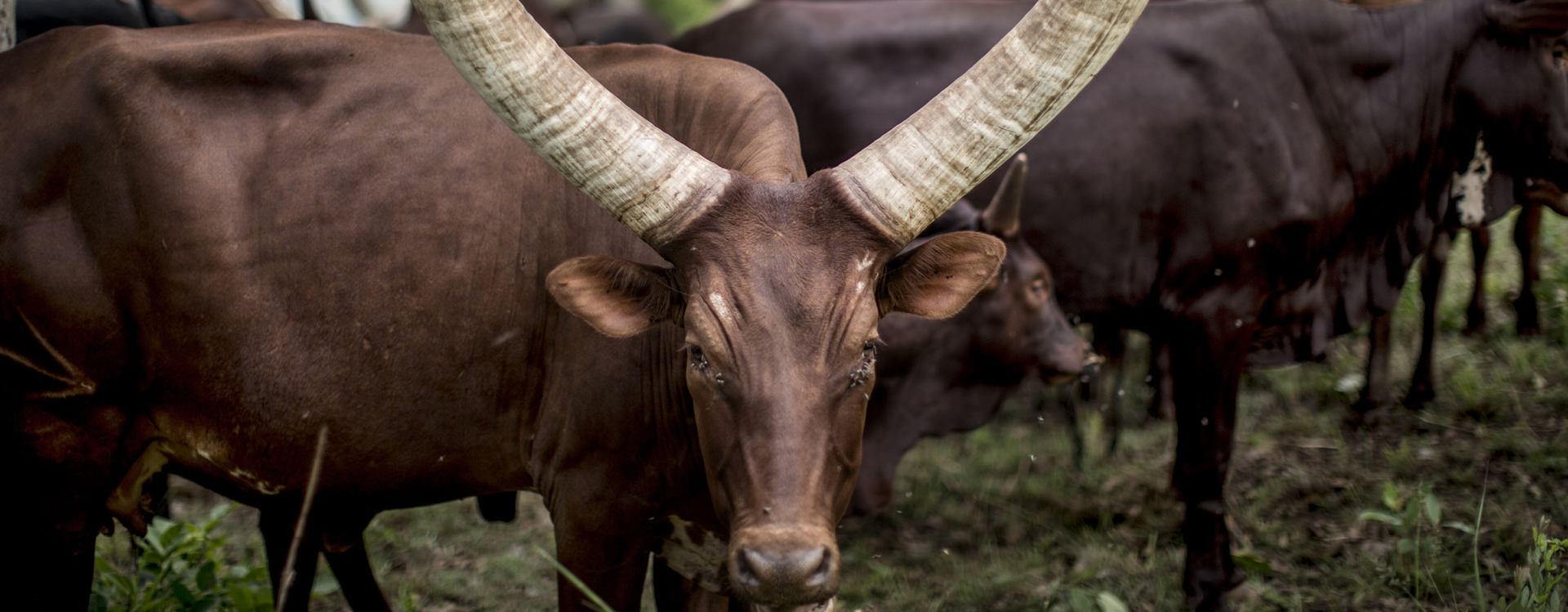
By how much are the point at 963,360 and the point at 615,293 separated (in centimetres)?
220

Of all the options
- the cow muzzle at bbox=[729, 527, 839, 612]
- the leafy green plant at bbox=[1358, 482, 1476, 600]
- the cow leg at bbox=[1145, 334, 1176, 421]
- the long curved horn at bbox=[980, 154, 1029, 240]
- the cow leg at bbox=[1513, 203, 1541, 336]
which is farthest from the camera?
the cow leg at bbox=[1145, 334, 1176, 421]

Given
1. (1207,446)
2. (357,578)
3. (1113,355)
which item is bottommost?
(357,578)

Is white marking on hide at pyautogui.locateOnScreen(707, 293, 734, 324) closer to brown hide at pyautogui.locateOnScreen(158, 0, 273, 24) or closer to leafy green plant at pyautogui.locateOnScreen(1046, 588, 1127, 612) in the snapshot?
leafy green plant at pyautogui.locateOnScreen(1046, 588, 1127, 612)

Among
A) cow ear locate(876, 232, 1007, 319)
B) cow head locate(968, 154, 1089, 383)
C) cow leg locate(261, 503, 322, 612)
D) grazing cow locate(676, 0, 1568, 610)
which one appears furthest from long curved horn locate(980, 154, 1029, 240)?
cow leg locate(261, 503, 322, 612)

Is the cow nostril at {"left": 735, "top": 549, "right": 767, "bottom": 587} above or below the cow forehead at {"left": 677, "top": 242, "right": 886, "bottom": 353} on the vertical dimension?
below

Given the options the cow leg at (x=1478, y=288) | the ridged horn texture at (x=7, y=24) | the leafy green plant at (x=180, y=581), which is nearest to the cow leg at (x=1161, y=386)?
the cow leg at (x=1478, y=288)

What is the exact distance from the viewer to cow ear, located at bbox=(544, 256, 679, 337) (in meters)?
2.39

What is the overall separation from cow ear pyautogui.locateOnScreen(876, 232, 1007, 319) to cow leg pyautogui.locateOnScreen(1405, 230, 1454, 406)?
403 centimetres

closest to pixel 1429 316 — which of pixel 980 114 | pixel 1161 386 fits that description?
pixel 1161 386

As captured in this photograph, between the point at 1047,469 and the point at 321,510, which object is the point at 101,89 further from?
the point at 1047,469

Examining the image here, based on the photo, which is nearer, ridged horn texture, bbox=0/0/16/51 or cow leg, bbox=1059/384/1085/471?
ridged horn texture, bbox=0/0/16/51

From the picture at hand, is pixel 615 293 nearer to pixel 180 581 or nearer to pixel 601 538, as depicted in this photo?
pixel 601 538

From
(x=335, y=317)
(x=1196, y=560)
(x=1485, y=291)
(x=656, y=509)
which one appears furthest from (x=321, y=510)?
(x=1485, y=291)

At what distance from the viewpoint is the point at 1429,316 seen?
5605 millimetres
